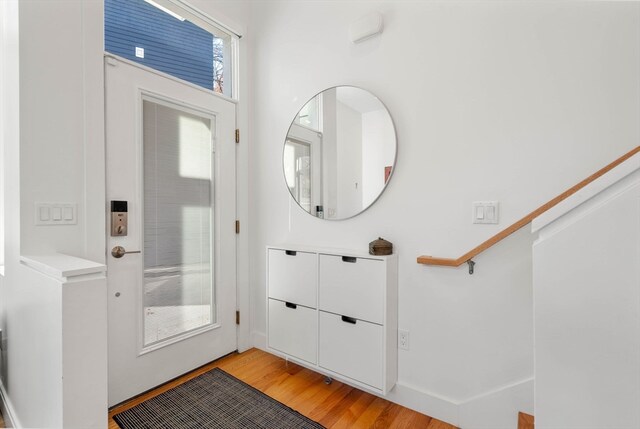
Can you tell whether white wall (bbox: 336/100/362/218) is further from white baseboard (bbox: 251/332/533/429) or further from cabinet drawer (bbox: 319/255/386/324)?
white baseboard (bbox: 251/332/533/429)

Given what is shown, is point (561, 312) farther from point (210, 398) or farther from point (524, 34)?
point (210, 398)

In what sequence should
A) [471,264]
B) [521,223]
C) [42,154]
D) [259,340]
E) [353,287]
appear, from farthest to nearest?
[259,340] < [353,287] < [471,264] < [42,154] < [521,223]

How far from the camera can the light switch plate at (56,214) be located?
57.9 inches

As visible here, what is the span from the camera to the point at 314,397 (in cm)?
191

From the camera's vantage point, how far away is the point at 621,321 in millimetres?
758

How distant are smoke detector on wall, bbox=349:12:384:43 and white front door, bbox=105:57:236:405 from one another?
1109mm

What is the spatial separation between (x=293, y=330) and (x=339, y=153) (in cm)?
129

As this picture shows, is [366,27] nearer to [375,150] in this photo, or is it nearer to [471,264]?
[375,150]

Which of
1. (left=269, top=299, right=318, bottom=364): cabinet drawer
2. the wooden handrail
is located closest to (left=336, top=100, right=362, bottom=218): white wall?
the wooden handrail

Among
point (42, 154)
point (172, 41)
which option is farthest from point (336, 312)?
point (172, 41)

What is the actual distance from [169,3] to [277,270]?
6.70ft

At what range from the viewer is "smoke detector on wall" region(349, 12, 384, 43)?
1.85 metres

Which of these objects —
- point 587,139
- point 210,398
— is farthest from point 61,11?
point 587,139

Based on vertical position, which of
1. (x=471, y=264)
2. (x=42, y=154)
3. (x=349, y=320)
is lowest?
(x=349, y=320)
